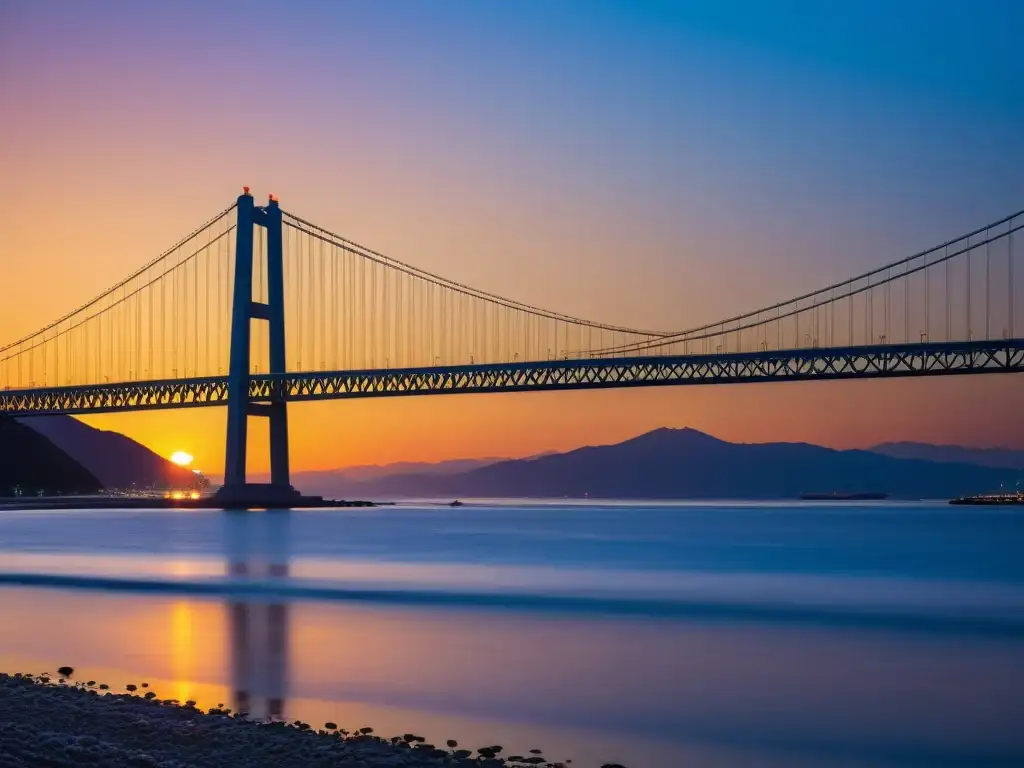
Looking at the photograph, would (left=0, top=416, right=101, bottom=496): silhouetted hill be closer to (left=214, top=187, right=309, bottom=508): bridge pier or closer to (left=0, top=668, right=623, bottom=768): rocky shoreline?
(left=214, top=187, right=309, bottom=508): bridge pier

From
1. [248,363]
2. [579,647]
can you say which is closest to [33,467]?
[248,363]

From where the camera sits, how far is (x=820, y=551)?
38.0 m

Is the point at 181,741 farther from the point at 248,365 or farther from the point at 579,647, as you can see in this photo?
the point at 248,365

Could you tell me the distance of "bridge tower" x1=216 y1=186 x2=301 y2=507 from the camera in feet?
204

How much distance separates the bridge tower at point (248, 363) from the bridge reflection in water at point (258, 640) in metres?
29.1

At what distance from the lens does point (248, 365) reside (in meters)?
63.1

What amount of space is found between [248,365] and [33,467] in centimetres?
A: 5338

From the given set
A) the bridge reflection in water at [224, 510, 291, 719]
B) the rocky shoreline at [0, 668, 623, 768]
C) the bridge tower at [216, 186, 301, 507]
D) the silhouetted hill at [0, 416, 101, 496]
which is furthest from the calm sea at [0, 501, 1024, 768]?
the silhouetted hill at [0, 416, 101, 496]

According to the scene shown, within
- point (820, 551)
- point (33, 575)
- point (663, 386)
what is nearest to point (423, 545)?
point (820, 551)

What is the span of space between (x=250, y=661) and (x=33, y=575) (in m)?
14.5

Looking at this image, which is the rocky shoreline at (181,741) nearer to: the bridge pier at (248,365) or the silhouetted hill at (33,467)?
the bridge pier at (248,365)

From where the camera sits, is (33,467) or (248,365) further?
(33,467)

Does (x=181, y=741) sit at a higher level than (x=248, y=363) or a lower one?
lower

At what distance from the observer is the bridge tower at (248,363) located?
62.3m
